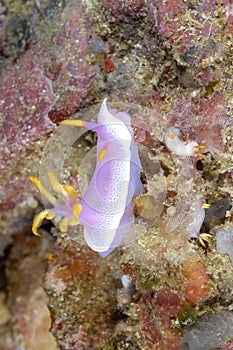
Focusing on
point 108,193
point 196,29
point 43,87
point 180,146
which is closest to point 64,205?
point 108,193

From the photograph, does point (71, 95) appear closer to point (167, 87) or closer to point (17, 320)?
point (167, 87)

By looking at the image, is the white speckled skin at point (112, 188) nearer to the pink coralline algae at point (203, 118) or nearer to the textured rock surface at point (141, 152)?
the textured rock surface at point (141, 152)

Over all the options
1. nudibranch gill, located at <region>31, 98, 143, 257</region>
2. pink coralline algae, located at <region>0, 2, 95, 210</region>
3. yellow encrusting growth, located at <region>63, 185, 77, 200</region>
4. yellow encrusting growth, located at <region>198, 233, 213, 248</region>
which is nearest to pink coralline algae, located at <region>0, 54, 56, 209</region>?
pink coralline algae, located at <region>0, 2, 95, 210</region>

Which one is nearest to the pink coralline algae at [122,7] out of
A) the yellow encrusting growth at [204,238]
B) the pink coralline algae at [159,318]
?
the yellow encrusting growth at [204,238]

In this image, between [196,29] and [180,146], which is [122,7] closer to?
[196,29]

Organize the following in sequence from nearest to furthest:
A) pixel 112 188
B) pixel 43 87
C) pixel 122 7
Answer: pixel 112 188 → pixel 122 7 → pixel 43 87

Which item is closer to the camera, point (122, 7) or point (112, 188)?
point (112, 188)

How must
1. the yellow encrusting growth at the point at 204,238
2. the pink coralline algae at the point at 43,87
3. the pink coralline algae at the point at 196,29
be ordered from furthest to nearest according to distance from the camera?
the pink coralline algae at the point at 43,87 < the yellow encrusting growth at the point at 204,238 < the pink coralline algae at the point at 196,29

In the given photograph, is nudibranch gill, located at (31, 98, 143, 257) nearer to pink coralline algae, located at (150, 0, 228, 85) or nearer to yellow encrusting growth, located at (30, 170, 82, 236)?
yellow encrusting growth, located at (30, 170, 82, 236)

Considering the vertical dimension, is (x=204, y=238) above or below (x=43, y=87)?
below
